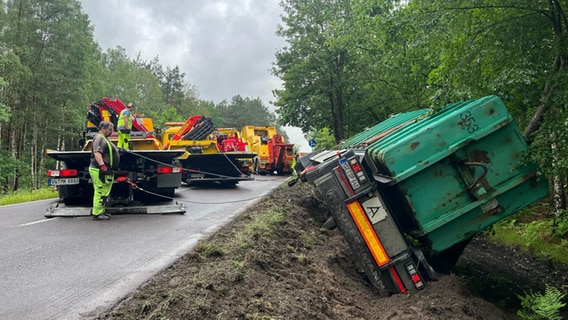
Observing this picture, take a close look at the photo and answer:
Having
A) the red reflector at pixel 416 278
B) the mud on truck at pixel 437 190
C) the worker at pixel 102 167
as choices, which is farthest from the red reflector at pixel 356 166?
the worker at pixel 102 167

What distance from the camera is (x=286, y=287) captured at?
369 centimetres

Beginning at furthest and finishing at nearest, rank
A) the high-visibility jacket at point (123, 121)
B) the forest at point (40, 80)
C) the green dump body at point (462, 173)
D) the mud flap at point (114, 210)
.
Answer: the forest at point (40, 80) → the high-visibility jacket at point (123, 121) → the mud flap at point (114, 210) → the green dump body at point (462, 173)

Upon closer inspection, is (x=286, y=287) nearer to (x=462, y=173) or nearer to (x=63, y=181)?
(x=462, y=173)

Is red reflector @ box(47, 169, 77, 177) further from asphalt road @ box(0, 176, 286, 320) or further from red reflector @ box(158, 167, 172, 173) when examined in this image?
red reflector @ box(158, 167, 172, 173)

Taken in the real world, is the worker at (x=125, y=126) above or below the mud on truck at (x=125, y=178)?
above

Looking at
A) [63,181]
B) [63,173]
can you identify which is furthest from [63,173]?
[63,181]

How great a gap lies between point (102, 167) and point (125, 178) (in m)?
0.86

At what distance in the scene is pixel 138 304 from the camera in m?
3.01

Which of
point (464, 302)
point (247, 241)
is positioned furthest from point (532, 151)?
point (247, 241)

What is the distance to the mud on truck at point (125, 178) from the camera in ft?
24.8

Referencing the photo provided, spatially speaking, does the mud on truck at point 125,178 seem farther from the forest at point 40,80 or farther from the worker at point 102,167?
the forest at point 40,80

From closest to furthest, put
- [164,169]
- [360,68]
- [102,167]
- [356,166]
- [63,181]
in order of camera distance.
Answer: [356,166] < [102,167] < [63,181] < [164,169] < [360,68]

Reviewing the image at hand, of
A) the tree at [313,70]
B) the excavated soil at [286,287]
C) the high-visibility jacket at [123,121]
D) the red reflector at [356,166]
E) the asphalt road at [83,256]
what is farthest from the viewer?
the tree at [313,70]

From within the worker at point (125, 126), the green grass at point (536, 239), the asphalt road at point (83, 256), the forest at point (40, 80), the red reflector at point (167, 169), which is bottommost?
the green grass at point (536, 239)
